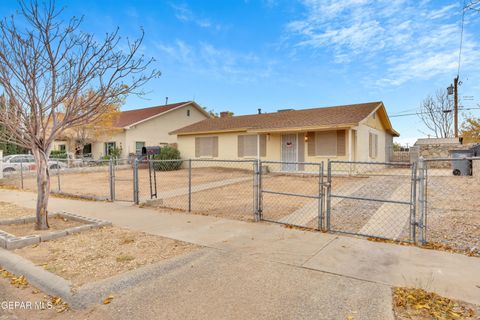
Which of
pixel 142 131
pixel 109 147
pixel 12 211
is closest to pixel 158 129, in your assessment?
pixel 142 131

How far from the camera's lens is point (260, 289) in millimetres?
3293

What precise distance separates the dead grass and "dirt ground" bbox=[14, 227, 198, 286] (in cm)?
293

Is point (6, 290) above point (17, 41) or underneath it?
underneath

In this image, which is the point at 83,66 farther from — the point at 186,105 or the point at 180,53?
the point at 186,105

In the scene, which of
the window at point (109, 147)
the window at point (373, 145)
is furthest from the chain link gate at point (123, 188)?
the window at point (373, 145)

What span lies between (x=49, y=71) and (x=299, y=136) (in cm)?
1344

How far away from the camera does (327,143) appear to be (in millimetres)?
16047

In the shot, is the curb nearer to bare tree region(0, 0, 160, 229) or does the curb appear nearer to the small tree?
bare tree region(0, 0, 160, 229)

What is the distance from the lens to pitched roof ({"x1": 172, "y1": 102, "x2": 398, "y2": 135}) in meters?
15.7

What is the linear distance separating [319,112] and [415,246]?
49.3 feet

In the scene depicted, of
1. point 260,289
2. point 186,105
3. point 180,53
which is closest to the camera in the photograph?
point 260,289

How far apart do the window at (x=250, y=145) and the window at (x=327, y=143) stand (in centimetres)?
304

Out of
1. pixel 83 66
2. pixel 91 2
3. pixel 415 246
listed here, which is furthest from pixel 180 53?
pixel 415 246

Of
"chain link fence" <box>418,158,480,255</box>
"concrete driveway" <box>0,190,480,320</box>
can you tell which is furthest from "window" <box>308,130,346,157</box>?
"concrete driveway" <box>0,190,480,320</box>
